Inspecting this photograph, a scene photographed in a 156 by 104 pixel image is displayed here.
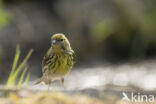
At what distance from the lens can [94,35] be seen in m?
12.9

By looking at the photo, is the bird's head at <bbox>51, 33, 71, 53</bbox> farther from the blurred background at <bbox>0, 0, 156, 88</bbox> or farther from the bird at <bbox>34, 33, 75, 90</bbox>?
the blurred background at <bbox>0, 0, 156, 88</bbox>

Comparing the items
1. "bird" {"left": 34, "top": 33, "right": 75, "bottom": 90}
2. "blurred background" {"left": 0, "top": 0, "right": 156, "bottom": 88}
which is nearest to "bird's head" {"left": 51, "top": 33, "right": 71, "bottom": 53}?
"bird" {"left": 34, "top": 33, "right": 75, "bottom": 90}

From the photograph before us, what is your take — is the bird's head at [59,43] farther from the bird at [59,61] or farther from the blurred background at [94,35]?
A: the blurred background at [94,35]

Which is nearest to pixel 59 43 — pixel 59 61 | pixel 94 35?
pixel 59 61

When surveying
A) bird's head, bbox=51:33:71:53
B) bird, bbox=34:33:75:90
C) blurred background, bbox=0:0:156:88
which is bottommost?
bird, bbox=34:33:75:90

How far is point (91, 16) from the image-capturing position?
13.1m

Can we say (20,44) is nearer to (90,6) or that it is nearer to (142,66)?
(90,6)

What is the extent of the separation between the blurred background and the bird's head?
6.26 metres

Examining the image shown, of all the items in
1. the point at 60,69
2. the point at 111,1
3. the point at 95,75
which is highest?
the point at 111,1

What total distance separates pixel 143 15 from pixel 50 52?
6676mm

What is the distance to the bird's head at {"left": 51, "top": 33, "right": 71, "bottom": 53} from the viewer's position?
5.62 metres

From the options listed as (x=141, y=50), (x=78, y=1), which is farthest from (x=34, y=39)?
(x=141, y=50)

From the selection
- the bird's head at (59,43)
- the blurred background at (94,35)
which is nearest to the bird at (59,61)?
the bird's head at (59,43)

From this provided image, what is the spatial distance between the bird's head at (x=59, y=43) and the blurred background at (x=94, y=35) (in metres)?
6.26
